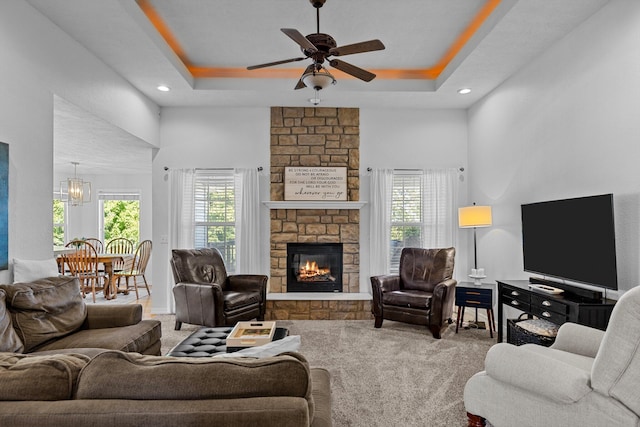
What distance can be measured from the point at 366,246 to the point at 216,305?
224 cm

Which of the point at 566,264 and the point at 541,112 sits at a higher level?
the point at 541,112

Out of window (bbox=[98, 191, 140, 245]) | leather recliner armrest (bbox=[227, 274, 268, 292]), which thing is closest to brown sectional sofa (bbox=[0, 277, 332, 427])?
leather recliner armrest (bbox=[227, 274, 268, 292])

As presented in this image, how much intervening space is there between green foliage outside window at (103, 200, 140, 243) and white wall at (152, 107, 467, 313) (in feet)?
12.8

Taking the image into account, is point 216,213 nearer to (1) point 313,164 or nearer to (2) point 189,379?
(1) point 313,164

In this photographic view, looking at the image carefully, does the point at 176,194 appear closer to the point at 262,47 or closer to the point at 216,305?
the point at 216,305

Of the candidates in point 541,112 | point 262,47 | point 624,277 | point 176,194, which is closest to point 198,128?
point 176,194

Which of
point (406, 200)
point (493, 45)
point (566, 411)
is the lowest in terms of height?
point (566, 411)

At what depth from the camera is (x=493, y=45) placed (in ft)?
11.8

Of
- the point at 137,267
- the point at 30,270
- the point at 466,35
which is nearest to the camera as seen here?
the point at 30,270

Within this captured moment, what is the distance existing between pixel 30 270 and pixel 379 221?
3901mm

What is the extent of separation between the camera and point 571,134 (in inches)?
133

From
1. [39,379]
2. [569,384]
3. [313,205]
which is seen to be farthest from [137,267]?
[569,384]

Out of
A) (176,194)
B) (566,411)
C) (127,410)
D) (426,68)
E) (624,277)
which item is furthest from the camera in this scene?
(176,194)

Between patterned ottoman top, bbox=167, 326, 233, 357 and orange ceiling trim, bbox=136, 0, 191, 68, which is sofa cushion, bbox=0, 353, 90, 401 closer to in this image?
patterned ottoman top, bbox=167, 326, 233, 357
